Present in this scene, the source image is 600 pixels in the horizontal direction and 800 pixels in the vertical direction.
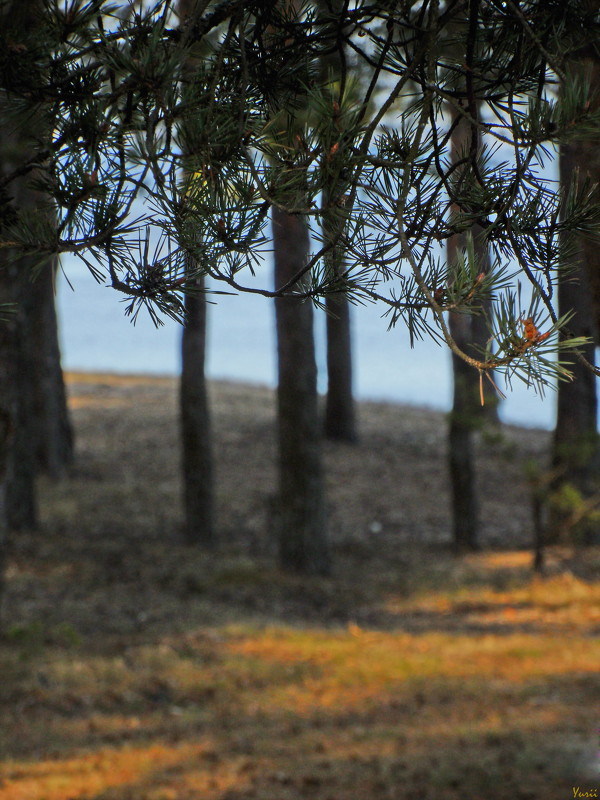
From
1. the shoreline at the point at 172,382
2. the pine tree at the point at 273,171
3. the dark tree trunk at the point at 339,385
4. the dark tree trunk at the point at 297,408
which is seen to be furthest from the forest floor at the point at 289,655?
the shoreline at the point at 172,382

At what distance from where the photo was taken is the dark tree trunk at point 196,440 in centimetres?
1335

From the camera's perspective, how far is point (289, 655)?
8.46 meters

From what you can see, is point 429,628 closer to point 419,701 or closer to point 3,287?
point 419,701

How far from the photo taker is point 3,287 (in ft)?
26.3

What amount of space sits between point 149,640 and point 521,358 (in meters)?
7.65

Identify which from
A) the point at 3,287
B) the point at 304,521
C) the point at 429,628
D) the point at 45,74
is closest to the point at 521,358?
the point at 45,74

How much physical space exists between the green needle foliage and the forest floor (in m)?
3.44

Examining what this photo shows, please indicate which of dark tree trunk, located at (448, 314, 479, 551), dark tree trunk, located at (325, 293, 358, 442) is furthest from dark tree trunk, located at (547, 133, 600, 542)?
dark tree trunk, located at (325, 293, 358, 442)

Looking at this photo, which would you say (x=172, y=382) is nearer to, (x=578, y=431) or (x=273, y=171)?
(x=578, y=431)

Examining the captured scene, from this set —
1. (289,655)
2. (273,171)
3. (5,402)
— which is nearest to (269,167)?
(273,171)

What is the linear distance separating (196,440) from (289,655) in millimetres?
5676

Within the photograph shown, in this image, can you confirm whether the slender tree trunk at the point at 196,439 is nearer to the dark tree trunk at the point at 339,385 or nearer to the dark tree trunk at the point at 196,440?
the dark tree trunk at the point at 196,440

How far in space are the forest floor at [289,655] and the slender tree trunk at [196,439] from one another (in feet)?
2.37

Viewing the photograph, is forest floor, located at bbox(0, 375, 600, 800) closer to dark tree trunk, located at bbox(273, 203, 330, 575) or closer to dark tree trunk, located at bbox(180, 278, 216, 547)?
dark tree trunk, located at bbox(180, 278, 216, 547)
